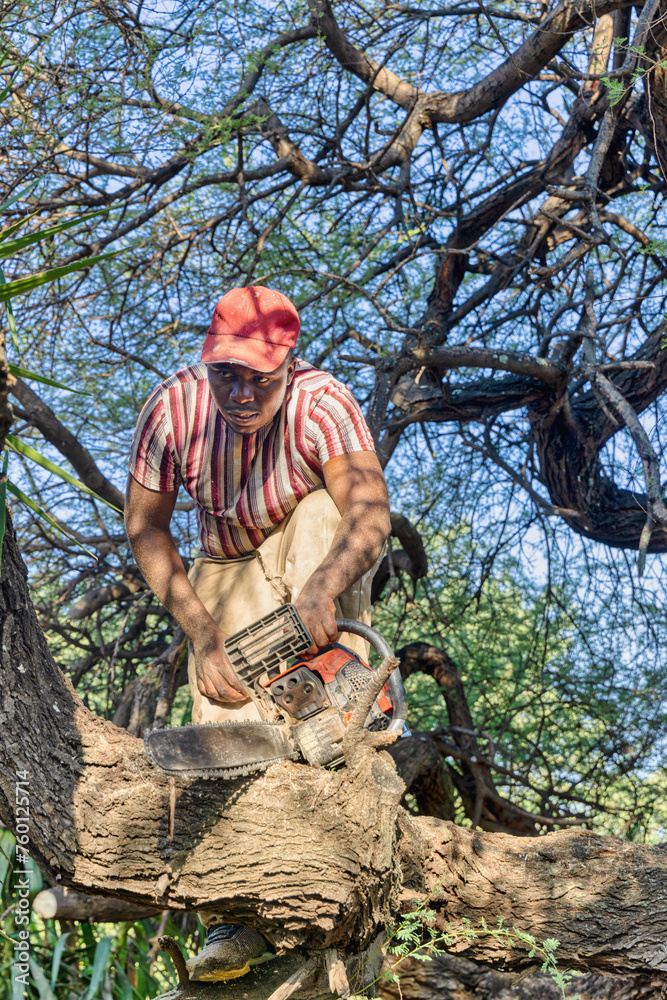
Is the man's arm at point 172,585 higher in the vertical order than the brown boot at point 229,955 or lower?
higher

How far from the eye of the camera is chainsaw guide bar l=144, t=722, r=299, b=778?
1954 millimetres

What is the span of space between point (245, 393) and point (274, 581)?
0.59 metres

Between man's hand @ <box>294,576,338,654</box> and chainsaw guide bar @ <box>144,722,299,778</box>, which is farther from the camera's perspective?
man's hand @ <box>294,576,338,654</box>

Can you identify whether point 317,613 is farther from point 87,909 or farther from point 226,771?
point 87,909

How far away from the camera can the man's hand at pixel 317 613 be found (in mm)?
A: 2408

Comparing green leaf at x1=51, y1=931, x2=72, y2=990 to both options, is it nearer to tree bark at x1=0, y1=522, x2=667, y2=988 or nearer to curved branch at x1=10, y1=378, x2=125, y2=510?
curved branch at x1=10, y1=378, x2=125, y2=510

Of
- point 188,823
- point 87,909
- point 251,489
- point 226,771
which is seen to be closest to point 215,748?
point 226,771

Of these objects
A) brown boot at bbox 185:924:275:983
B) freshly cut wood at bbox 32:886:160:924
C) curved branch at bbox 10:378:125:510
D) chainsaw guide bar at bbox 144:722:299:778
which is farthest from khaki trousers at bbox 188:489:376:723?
freshly cut wood at bbox 32:886:160:924

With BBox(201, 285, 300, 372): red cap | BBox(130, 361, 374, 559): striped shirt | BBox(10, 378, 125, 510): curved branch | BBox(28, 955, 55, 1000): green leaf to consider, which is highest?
Result: BBox(10, 378, 125, 510): curved branch

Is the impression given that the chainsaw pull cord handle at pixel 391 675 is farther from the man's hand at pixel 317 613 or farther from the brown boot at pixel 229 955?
the brown boot at pixel 229 955

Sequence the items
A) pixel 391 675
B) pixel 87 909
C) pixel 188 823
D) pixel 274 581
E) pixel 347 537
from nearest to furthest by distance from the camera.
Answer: pixel 188 823, pixel 391 675, pixel 347 537, pixel 274 581, pixel 87 909

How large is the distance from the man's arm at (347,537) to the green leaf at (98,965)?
2743 millimetres

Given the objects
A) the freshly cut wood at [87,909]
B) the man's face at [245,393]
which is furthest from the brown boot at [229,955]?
Answer: the freshly cut wood at [87,909]

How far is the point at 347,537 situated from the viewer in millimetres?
2572
